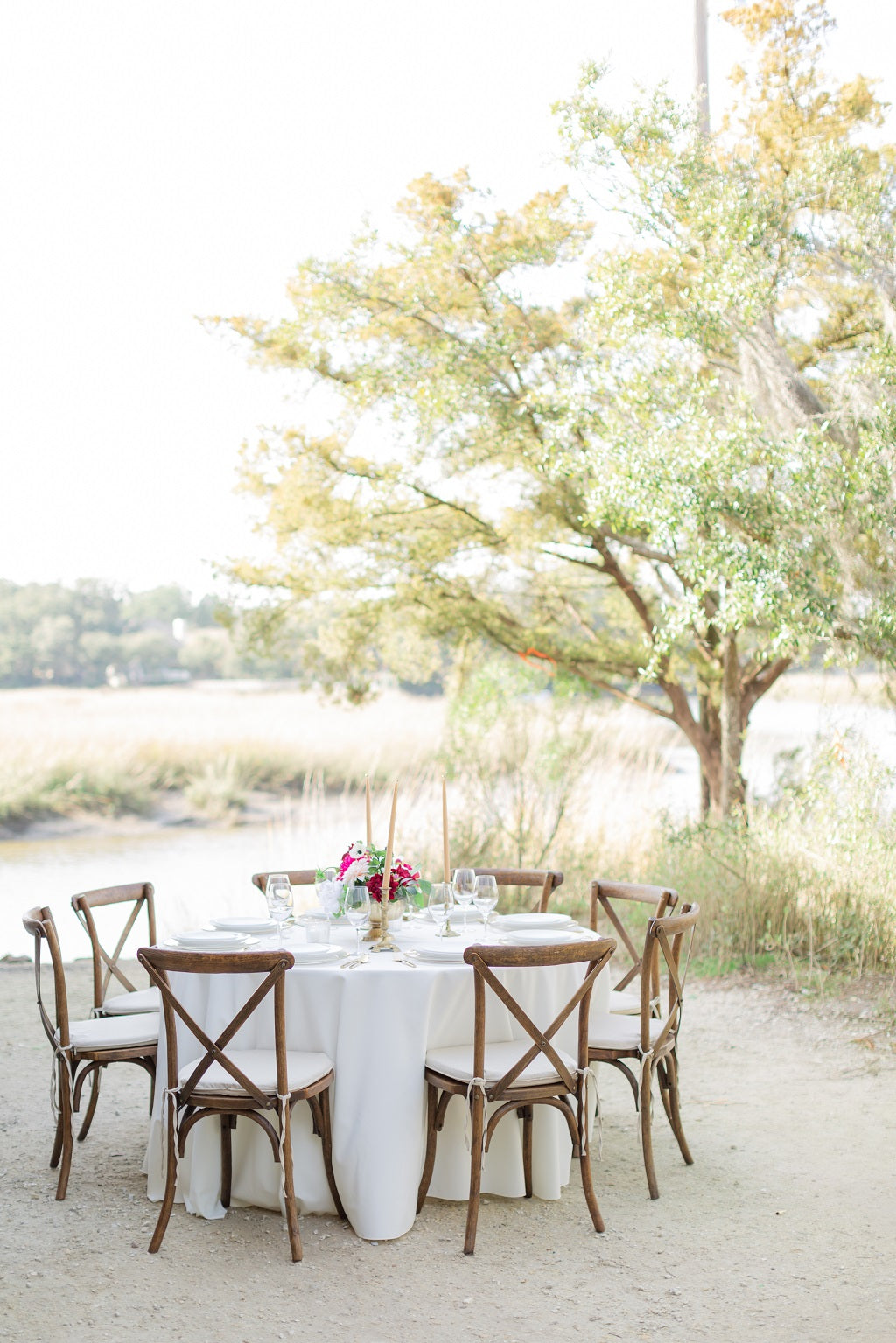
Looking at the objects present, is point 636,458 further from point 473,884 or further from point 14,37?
point 14,37

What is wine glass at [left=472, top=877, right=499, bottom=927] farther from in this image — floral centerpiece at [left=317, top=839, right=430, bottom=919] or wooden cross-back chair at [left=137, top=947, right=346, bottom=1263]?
wooden cross-back chair at [left=137, top=947, right=346, bottom=1263]

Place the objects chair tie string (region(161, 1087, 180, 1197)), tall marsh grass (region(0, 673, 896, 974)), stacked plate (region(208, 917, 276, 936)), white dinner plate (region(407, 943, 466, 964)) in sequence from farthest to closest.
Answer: tall marsh grass (region(0, 673, 896, 974)) < stacked plate (region(208, 917, 276, 936)) < white dinner plate (region(407, 943, 466, 964)) < chair tie string (region(161, 1087, 180, 1197))

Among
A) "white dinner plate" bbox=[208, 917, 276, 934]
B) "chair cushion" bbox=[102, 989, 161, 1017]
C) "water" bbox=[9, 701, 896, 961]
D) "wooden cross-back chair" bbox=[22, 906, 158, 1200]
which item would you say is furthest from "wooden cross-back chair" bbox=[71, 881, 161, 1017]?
"water" bbox=[9, 701, 896, 961]

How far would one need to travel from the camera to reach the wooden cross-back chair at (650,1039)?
341 cm

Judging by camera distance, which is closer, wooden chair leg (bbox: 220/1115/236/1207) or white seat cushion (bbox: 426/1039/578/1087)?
white seat cushion (bbox: 426/1039/578/1087)

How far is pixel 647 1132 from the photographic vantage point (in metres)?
3.40

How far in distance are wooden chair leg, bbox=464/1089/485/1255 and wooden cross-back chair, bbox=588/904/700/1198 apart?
22.3 inches

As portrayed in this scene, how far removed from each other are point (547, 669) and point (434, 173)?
370cm

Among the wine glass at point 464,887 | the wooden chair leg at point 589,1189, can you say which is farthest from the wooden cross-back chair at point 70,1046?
the wooden chair leg at point 589,1189

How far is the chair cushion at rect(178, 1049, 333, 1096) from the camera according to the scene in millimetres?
2924

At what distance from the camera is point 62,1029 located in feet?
11.1

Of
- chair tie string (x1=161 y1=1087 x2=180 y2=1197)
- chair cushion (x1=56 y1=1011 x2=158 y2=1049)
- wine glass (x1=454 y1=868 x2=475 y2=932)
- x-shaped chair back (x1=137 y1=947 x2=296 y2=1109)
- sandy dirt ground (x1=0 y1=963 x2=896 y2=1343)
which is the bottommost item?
sandy dirt ground (x1=0 y1=963 x2=896 y2=1343)

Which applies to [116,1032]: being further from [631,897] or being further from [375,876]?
[631,897]

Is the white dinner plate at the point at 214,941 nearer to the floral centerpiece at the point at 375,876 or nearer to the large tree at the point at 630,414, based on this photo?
the floral centerpiece at the point at 375,876
